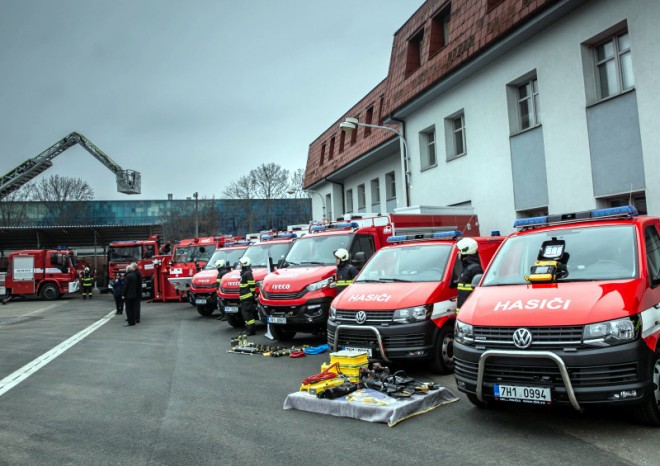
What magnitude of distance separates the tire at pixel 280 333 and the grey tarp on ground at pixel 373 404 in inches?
205

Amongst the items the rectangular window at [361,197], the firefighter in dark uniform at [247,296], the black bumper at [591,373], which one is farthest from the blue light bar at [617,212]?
the rectangular window at [361,197]

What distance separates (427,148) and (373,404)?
53.4 feet

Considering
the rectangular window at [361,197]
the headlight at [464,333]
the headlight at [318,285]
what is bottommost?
the headlight at [464,333]

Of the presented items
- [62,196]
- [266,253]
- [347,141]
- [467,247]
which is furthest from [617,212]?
[62,196]

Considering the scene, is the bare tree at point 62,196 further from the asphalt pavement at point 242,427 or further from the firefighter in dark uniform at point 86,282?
the asphalt pavement at point 242,427

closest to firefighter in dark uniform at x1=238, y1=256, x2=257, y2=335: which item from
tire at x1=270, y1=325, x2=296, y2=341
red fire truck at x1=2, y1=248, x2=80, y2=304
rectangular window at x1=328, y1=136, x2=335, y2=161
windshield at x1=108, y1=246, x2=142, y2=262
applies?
tire at x1=270, y1=325, x2=296, y2=341

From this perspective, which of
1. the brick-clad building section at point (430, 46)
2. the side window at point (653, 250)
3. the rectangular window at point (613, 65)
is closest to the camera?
the side window at point (653, 250)

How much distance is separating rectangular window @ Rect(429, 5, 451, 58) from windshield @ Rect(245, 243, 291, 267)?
845cm

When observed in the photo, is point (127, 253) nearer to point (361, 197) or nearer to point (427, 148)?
point (361, 197)

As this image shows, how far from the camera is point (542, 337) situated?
16.4 ft

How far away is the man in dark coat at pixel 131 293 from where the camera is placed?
52.6 feet

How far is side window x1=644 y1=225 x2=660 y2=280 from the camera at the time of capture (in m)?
5.65

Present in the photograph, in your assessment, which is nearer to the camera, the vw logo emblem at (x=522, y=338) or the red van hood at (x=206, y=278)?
the vw logo emblem at (x=522, y=338)

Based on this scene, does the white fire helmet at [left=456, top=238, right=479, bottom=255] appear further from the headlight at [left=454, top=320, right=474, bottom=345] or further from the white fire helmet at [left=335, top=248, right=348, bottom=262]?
the white fire helmet at [left=335, top=248, right=348, bottom=262]
